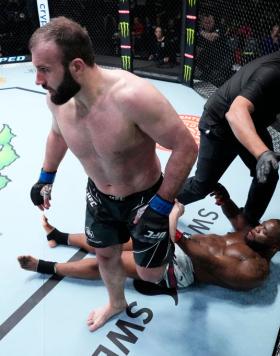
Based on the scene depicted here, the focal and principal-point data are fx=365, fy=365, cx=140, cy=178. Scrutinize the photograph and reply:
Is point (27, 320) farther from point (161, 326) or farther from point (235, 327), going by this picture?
point (235, 327)

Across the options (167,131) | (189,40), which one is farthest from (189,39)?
(167,131)

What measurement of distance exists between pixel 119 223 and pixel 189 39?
3558 millimetres

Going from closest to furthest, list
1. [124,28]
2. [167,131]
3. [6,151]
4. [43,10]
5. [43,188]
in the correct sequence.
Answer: [167,131], [43,188], [6,151], [124,28], [43,10]

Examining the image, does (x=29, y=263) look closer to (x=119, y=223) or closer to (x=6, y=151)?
(x=119, y=223)

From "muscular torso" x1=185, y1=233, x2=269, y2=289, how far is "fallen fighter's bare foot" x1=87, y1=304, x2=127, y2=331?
468 millimetres

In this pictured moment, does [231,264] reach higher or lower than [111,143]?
lower

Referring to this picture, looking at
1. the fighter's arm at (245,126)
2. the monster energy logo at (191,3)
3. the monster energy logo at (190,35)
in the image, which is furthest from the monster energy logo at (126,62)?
the fighter's arm at (245,126)

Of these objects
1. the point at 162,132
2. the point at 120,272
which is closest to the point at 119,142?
the point at 162,132

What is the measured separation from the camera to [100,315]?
1.81 metres

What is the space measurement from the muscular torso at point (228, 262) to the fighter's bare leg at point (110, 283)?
14.8 inches

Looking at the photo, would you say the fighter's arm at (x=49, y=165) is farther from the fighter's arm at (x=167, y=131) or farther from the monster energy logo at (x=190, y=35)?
Result: the monster energy logo at (x=190, y=35)

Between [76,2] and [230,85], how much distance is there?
4.74 meters

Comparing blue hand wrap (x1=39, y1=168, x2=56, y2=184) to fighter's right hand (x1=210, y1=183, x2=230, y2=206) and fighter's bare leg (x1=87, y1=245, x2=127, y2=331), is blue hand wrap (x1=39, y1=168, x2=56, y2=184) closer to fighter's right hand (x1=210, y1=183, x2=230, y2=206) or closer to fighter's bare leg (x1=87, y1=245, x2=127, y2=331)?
fighter's bare leg (x1=87, y1=245, x2=127, y2=331)

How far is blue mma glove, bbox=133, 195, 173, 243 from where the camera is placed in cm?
137
